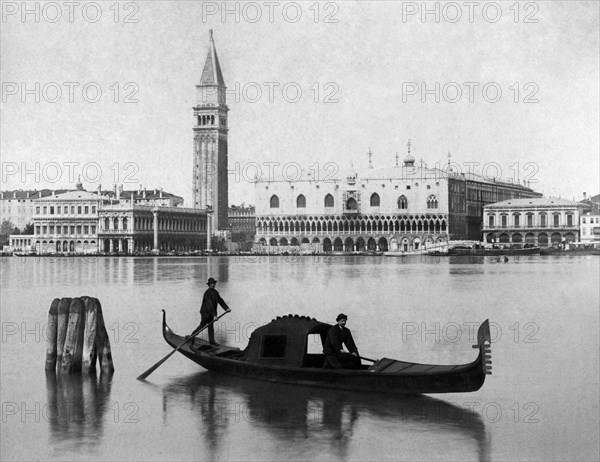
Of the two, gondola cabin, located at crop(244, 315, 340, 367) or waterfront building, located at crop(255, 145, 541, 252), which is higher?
waterfront building, located at crop(255, 145, 541, 252)

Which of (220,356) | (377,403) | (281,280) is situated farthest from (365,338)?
(281,280)

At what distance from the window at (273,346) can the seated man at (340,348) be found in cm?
72

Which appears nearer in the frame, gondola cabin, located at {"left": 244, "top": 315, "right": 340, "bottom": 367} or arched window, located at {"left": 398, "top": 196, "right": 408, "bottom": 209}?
gondola cabin, located at {"left": 244, "top": 315, "right": 340, "bottom": 367}

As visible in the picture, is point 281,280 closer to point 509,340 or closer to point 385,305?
point 385,305

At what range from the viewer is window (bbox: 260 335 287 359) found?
531 inches

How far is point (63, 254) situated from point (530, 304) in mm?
75967

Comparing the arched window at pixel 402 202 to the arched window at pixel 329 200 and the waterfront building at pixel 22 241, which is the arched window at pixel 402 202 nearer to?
the arched window at pixel 329 200

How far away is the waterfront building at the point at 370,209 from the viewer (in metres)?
91.1

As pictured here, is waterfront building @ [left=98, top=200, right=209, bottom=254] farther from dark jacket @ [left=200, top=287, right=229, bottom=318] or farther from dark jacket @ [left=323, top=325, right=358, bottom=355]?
dark jacket @ [left=323, top=325, right=358, bottom=355]

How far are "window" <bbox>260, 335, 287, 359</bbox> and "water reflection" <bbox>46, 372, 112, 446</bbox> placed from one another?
2057mm

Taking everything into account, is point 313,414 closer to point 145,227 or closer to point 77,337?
point 77,337

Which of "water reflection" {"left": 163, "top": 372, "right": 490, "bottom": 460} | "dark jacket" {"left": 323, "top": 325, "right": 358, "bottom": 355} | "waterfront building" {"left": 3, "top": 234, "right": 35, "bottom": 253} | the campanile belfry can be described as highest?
the campanile belfry

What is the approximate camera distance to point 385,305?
26969 millimetres

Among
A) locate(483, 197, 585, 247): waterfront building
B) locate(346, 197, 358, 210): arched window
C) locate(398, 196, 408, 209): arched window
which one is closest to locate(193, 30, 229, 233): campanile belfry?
locate(346, 197, 358, 210): arched window
